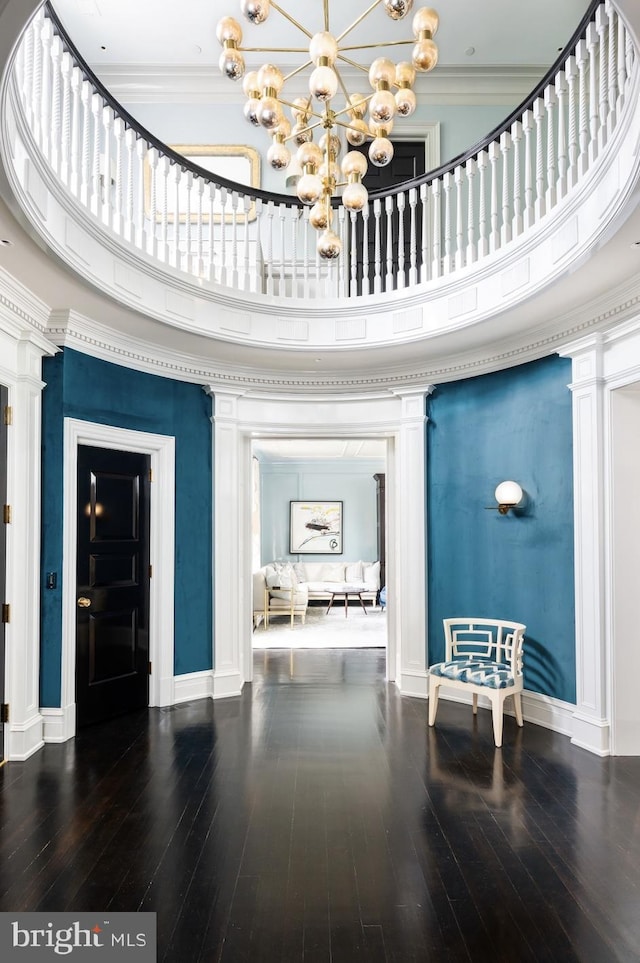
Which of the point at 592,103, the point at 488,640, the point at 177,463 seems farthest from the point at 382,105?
the point at 488,640

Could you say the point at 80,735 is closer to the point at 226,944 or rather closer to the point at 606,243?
the point at 226,944

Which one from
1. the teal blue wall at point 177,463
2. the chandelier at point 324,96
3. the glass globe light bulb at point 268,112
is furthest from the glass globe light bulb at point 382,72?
the teal blue wall at point 177,463

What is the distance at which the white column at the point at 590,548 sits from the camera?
4320 mm

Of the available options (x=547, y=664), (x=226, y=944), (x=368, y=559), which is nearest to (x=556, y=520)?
(x=547, y=664)

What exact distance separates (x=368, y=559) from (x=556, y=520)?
857cm

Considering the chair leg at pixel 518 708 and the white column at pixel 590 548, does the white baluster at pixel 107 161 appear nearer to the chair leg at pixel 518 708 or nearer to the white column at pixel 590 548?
the white column at pixel 590 548

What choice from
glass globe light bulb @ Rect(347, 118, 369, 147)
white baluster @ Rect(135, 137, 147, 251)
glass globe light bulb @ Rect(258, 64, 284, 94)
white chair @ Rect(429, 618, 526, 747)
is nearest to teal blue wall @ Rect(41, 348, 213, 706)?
white baluster @ Rect(135, 137, 147, 251)

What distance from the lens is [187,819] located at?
10.7ft

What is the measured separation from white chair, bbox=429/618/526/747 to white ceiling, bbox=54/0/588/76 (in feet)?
19.3

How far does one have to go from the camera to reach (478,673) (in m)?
4.48

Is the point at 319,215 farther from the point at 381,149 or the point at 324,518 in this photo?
the point at 324,518

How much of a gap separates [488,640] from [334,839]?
267cm

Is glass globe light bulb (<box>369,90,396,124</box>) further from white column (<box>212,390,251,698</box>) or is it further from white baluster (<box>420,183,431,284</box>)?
white column (<box>212,390,251,698</box>)

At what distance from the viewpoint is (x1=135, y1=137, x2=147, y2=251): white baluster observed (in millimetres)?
4371
